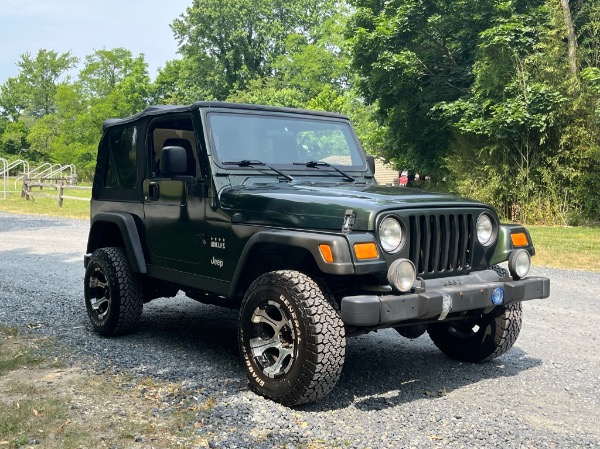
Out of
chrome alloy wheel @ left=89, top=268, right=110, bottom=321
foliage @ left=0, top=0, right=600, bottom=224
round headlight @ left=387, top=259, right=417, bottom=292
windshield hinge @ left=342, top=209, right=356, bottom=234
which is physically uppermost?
foliage @ left=0, top=0, right=600, bottom=224

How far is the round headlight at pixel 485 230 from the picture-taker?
4.66 m

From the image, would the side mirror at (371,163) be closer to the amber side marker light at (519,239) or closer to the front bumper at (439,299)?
the amber side marker light at (519,239)

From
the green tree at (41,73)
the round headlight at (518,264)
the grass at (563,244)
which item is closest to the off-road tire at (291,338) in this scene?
the round headlight at (518,264)

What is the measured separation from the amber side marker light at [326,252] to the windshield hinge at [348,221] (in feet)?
0.51

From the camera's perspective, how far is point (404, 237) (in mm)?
4082

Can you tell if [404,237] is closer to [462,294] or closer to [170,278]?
[462,294]

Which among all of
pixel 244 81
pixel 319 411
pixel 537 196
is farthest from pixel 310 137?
pixel 244 81

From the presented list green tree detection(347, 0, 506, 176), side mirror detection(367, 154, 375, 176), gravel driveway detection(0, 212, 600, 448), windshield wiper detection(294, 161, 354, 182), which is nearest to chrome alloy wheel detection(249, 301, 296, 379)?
gravel driveway detection(0, 212, 600, 448)

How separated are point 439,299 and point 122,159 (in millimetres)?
3496

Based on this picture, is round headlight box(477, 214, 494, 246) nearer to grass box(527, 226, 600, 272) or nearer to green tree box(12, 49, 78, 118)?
grass box(527, 226, 600, 272)

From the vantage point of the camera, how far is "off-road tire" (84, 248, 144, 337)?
5773 millimetres

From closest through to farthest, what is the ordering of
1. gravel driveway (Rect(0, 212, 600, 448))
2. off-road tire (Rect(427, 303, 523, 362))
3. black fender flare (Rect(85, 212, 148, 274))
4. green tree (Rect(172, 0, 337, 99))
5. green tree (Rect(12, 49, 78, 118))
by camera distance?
gravel driveway (Rect(0, 212, 600, 448)) < off-road tire (Rect(427, 303, 523, 362)) < black fender flare (Rect(85, 212, 148, 274)) < green tree (Rect(172, 0, 337, 99)) < green tree (Rect(12, 49, 78, 118))

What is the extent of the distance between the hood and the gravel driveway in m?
1.19

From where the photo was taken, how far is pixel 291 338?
13.7 feet
